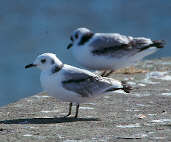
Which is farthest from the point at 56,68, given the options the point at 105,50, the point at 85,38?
the point at 85,38

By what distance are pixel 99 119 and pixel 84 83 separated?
1.52ft

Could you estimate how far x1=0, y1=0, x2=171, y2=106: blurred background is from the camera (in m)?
25.2

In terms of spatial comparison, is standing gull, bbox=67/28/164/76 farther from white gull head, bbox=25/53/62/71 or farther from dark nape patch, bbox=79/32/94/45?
white gull head, bbox=25/53/62/71

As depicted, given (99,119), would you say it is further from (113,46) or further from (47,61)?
(113,46)

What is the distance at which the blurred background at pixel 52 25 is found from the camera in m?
25.2

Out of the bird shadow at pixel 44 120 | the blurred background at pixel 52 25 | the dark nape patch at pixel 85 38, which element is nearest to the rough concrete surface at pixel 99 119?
the bird shadow at pixel 44 120

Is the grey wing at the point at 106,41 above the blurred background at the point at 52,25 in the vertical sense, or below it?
below

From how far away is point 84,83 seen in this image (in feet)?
25.3

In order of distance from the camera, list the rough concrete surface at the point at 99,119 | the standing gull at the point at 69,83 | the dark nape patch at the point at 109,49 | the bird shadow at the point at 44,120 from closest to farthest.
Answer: the rough concrete surface at the point at 99,119 → the bird shadow at the point at 44,120 → the standing gull at the point at 69,83 → the dark nape patch at the point at 109,49

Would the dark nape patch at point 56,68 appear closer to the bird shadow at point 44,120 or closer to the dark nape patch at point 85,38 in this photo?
the bird shadow at point 44,120

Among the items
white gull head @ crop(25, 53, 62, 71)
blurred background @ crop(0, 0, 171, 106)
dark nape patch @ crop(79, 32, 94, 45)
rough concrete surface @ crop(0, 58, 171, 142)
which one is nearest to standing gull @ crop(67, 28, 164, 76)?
dark nape patch @ crop(79, 32, 94, 45)

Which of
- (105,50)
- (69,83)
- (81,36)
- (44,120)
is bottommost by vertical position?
(44,120)

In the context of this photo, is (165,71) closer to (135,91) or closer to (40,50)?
(135,91)

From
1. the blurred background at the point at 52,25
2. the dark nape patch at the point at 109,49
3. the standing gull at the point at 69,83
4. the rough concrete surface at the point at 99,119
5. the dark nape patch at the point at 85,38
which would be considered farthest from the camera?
the blurred background at the point at 52,25
